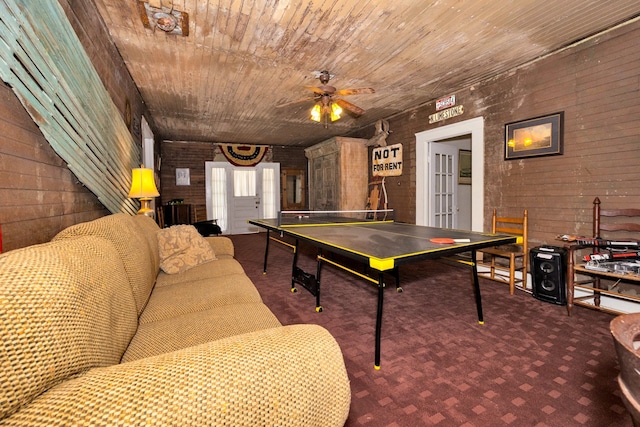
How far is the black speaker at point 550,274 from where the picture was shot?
106 inches

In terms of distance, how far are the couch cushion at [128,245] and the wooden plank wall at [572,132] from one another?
384cm

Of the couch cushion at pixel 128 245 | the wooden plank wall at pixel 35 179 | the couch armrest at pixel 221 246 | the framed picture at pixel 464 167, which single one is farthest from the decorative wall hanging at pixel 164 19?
the framed picture at pixel 464 167

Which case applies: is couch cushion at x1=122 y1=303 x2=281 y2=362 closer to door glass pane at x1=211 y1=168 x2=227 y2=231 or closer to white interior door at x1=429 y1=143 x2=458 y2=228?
white interior door at x1=429 y1=143 x2=458 y2=228

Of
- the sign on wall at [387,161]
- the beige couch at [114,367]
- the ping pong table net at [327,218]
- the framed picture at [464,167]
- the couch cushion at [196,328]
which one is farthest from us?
the framed picture at [464,167]

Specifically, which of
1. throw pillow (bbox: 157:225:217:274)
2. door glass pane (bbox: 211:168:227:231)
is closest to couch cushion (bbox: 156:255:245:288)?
throw pillow (bbox: 157:225:217:274)

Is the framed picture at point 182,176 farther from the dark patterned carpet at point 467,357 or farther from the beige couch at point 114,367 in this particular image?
the beige couch at point 114,367

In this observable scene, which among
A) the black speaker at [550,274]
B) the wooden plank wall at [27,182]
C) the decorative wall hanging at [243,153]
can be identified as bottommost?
the black speaker at [550,274]

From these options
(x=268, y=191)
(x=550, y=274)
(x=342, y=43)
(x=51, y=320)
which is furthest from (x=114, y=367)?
(x=268, y=191)

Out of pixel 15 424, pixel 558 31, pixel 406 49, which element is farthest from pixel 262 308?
pixel 558 31

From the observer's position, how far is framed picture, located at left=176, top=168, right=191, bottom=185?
24.1ft

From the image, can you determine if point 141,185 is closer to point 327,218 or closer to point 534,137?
point 327,218

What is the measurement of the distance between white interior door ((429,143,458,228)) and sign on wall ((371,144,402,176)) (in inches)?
25.0

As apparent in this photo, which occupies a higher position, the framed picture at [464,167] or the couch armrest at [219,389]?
the framed picture at [464,167]

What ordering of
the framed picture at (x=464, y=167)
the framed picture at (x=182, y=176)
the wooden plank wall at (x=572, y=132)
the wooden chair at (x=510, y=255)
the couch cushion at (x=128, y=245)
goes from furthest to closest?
the framed picture at (x=182, y=176) < the framed picture at (x=464, y=167) < the wooden chair at (x=510, y=255) < the wooden plank wall at (x=572, y=132) < the couch cushion at (x=128, y=245)
